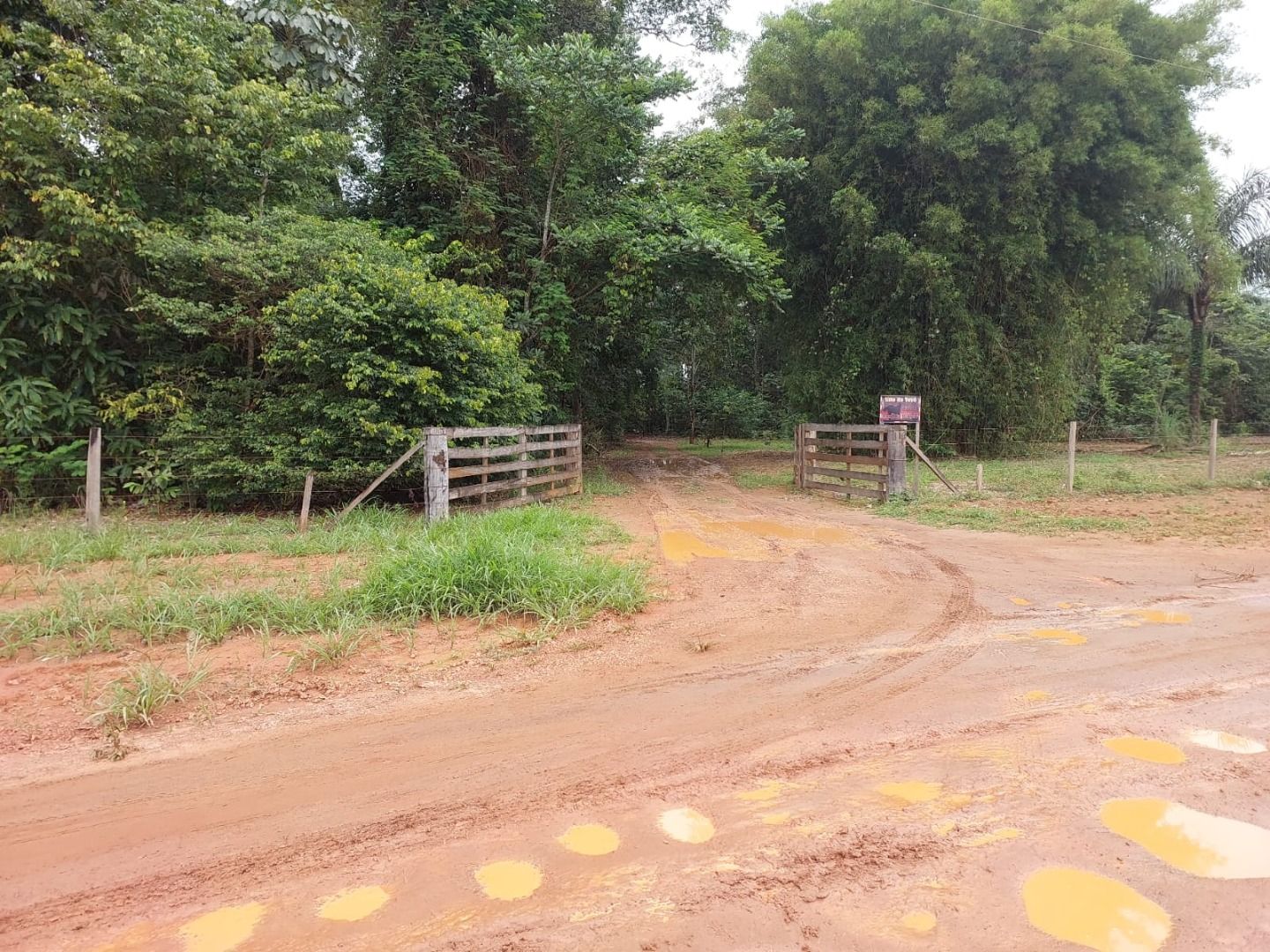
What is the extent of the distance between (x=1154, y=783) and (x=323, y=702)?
3.71 meters

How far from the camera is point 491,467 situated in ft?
30.2

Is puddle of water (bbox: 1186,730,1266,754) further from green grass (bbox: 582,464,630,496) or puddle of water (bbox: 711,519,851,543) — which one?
green grass (bbox: 582,464,630,496)

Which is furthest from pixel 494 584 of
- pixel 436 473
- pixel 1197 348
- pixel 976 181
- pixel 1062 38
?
pixel 1197 348

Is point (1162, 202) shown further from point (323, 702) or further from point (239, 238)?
point (323, 702)

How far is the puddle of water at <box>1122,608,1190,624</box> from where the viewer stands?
4.69 metres

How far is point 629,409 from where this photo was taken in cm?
2366

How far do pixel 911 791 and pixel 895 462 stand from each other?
880 centimetres

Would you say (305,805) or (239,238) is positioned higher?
(239,238)

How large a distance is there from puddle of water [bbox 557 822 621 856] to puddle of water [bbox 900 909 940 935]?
Answer: 91cm

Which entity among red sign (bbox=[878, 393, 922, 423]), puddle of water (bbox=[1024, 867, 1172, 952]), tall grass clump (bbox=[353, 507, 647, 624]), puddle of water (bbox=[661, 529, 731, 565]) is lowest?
puddle of water (bbox=[1024, 867, 1172, 952])

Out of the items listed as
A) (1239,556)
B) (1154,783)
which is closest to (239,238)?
(1154,783)

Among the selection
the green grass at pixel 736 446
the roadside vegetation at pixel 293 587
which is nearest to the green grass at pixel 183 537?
the roadside vegetation at pixel 293 587

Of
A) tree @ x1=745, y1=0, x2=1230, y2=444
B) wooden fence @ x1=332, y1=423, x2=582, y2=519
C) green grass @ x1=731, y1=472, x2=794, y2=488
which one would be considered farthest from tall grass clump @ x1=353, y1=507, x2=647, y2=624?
tree @ x1=745, y1=0, x2=1230, y2=444

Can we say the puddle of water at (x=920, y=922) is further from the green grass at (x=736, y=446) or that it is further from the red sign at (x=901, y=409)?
the green grass at (x=736, y=446)
